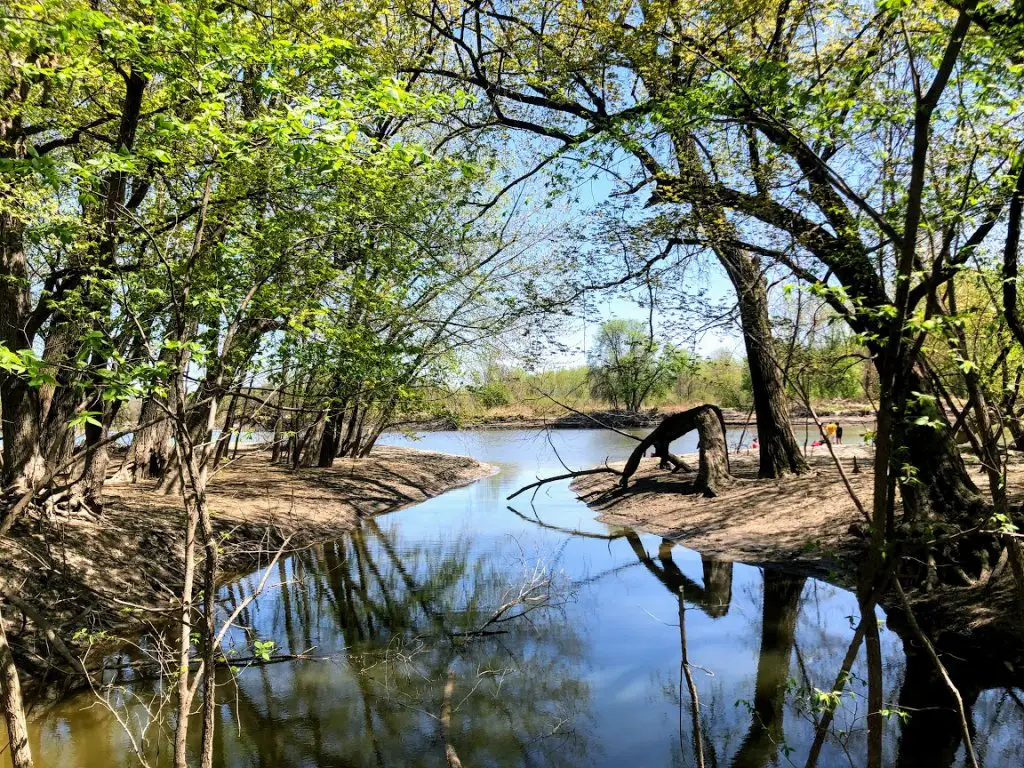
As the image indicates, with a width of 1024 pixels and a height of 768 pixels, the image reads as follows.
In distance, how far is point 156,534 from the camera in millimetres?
9930

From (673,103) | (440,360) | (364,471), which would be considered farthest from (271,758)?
(364,471)

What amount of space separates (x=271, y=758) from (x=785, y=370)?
4568mm

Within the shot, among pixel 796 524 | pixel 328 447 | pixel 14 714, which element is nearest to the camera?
pixel 14 714

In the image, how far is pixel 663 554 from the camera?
11492 millimetres

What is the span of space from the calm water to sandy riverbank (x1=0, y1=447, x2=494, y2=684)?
2.92ft

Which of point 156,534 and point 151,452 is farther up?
point 151,452

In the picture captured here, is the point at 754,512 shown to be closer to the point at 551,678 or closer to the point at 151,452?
the point at 551,678

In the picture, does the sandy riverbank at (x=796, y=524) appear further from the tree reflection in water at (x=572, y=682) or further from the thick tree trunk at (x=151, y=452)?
the thick tree trunk at (x=151, y=452)

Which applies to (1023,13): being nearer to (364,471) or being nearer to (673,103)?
(673,103)

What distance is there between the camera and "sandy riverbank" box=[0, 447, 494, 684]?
6812 millimetres

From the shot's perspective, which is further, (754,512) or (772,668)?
(754,512)

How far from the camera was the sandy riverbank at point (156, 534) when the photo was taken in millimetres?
6812

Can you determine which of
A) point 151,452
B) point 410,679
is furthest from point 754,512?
point 151,452

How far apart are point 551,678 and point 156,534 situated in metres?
6.44
